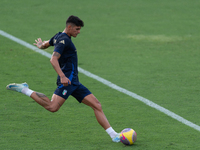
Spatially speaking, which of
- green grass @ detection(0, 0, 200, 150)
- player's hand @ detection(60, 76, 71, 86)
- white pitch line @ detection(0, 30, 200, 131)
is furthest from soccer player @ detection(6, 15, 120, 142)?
white pitch line @ detection(0, 30, 200, 131)

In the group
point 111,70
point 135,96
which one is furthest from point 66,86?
point 111,70

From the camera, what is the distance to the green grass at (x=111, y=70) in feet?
21.4

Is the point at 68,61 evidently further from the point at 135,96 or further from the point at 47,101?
the point at 135,96

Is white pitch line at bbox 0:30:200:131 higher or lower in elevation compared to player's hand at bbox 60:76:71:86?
lower

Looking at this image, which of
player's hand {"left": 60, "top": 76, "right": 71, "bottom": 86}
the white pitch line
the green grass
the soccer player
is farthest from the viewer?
the white pitch line

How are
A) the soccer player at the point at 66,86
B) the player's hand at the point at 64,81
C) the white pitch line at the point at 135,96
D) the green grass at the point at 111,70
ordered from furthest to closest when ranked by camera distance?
1. the white pitch line at the point at 135,96
2. the green grass at the point at 111,70
3. the soccer player at the point at 66,86
4. the player's hand at the point at 64,81

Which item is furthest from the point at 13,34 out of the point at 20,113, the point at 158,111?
the point at 158,111

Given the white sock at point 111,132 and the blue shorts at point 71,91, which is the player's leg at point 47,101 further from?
the white sock at point 111,132

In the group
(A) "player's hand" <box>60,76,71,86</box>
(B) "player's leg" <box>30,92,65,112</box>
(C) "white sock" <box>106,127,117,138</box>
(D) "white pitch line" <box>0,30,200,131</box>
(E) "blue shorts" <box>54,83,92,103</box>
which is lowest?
(D) "white pitch line" <box>0,30,200,131</box>

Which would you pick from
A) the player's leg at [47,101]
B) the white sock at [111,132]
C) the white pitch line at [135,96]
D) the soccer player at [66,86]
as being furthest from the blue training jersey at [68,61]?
the white pitch line at [135,96]

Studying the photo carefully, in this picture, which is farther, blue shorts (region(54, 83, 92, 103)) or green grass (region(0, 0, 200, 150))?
green grass (region(0, 0, 200, 150))

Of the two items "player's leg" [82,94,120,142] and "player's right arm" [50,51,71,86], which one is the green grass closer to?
"player's leg" [82,94,120,142]

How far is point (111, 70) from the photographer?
10.2 m

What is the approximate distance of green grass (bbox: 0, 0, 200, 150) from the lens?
21.4 ft
